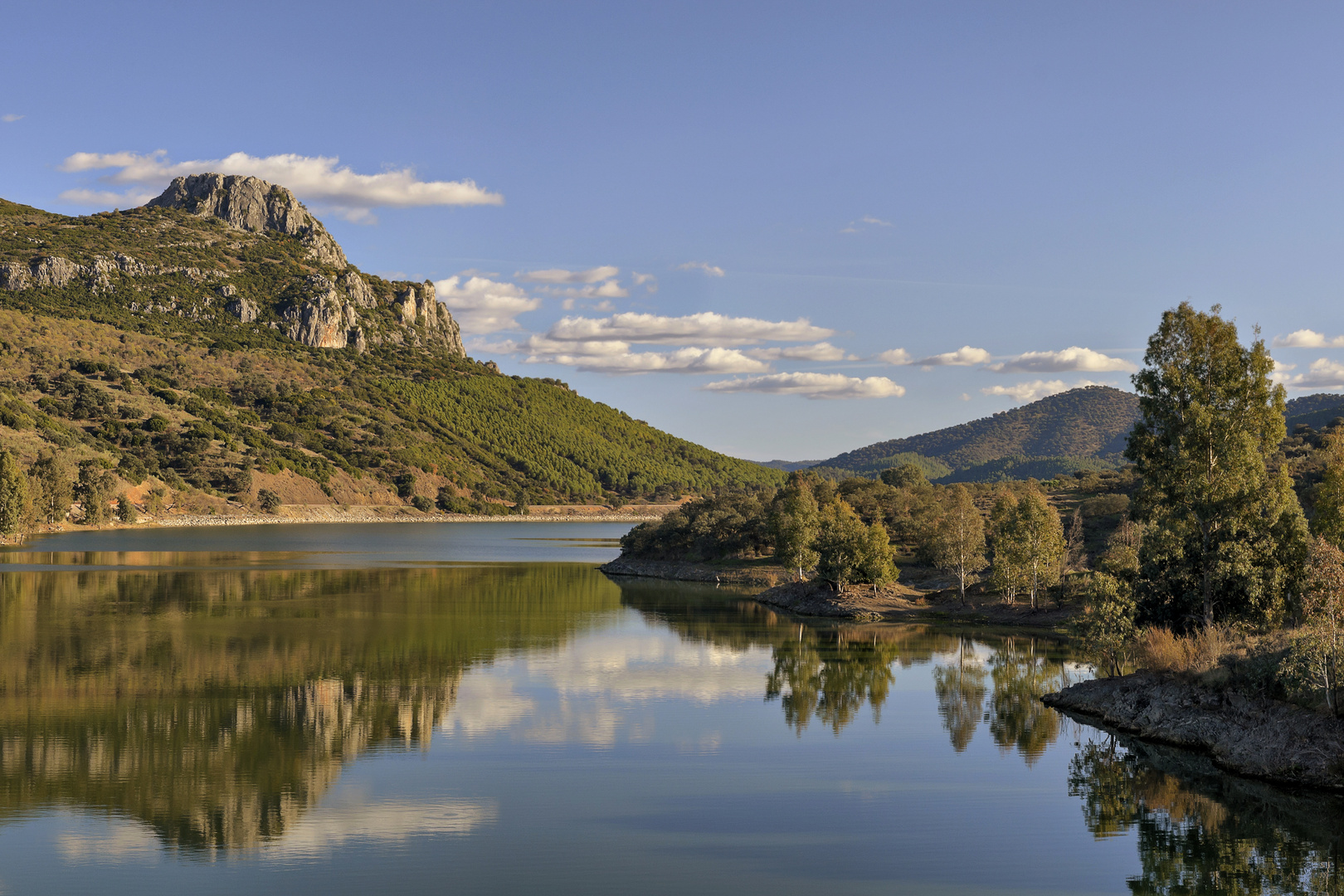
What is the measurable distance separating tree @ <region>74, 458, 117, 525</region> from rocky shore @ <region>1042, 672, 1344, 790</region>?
11984 cm

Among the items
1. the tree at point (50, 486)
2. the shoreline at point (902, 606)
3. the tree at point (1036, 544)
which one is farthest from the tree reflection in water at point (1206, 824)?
the tree at point (50, 486)

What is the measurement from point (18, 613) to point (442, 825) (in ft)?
122

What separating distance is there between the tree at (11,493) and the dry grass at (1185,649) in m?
95.4

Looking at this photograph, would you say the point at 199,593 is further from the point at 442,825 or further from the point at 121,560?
the point at 442,825

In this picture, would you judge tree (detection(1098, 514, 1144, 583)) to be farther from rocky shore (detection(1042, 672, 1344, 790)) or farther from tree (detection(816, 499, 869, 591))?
tree (detection(816, 499, 869, 591))

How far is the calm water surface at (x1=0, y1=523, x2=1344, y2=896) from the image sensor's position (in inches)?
656

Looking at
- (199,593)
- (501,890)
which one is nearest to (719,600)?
(199,593)

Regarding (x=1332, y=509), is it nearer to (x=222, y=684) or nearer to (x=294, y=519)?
(x=222, y=684)

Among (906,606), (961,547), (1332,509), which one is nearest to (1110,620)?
(1332,509)

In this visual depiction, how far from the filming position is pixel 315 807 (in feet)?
63.7

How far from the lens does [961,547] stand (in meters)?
54.6

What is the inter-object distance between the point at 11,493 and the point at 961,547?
83.9 m

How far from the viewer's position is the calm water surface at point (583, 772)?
16.7 m

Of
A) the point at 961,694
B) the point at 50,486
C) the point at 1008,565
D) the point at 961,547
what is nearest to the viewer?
the point at 961,694
